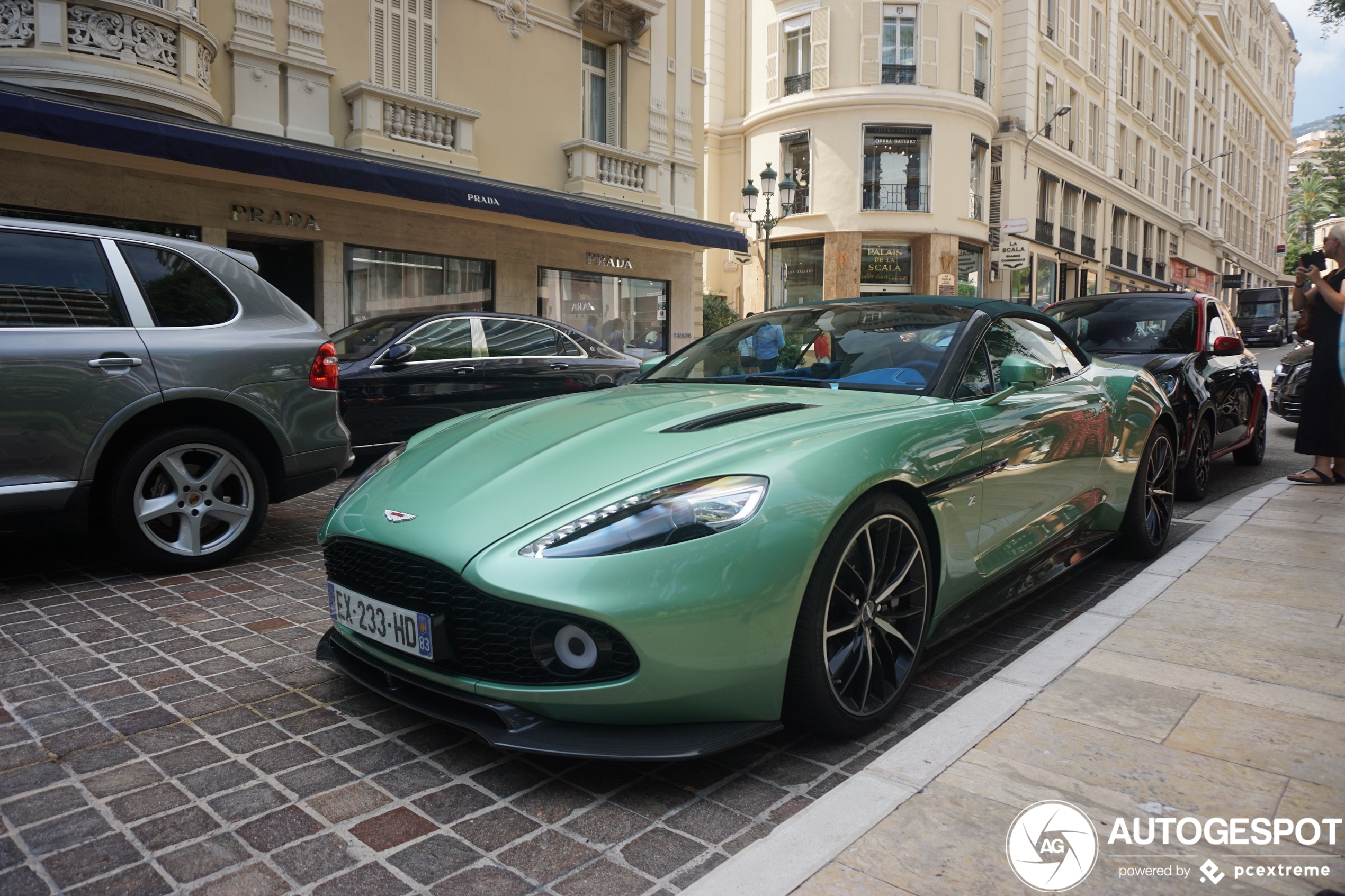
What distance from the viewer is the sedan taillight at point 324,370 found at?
477 cm

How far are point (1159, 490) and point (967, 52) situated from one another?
26.9m

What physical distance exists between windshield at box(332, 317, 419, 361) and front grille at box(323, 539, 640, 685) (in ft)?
18.2

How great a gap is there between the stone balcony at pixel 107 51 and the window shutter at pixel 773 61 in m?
21.9

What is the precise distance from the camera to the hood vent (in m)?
2.77

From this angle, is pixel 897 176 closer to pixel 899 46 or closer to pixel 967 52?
pixel 899 46

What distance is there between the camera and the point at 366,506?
2.70 metres

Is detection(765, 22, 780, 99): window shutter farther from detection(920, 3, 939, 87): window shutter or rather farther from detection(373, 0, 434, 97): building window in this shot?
detection(373, 0, 434, 97): building window

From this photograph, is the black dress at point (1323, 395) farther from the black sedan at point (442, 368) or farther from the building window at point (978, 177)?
the building window at point (978, 177)

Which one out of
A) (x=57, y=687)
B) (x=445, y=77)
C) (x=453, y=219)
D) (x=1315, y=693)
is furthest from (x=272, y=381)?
(x=445, y=77)

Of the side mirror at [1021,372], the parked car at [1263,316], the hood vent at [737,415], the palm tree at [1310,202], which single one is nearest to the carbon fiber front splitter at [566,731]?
the hood vent at [737,415]

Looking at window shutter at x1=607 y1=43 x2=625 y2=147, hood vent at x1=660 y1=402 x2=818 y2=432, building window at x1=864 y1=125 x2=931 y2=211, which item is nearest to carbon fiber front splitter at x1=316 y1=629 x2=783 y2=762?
hood vent at x1=660 y1=402 x2=818 y2=432

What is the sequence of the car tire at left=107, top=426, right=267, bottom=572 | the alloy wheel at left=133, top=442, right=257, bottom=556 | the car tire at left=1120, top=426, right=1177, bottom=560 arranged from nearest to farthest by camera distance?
1. the car tire at left=107, top=426, right=267, bottom=572
2. the alloy wheel at left=133, top=442, right=257, bottom=556
3. the car tire at left=1120, top=426, right=1177, bottom=560

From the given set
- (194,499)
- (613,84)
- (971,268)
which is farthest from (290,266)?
(971,268)

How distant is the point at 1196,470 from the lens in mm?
6520
